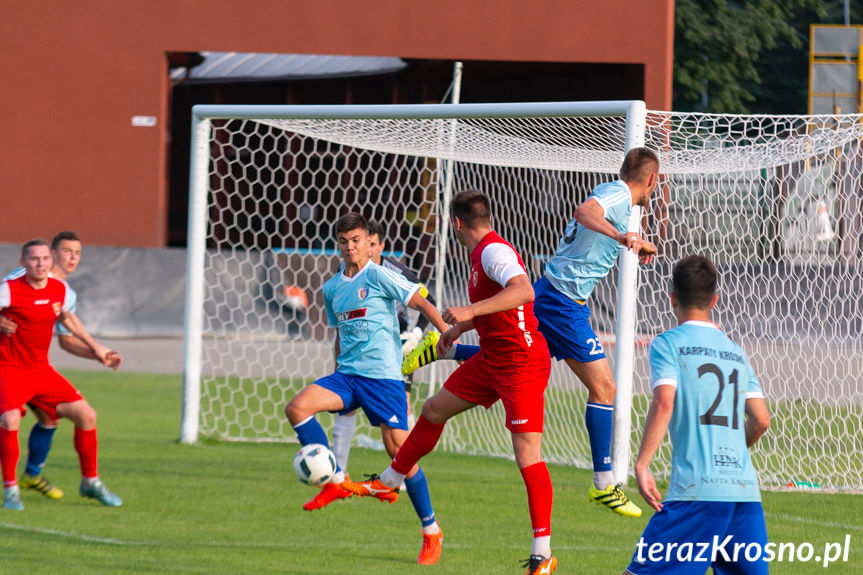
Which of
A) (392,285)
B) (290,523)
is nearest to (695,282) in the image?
(392,285)

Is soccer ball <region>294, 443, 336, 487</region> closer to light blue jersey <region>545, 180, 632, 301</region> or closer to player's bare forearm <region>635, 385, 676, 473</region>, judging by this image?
light blue jersey <region>545, 180, 632, 301</region>

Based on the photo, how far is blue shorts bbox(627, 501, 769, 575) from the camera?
370 cm

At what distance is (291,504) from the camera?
723 cm

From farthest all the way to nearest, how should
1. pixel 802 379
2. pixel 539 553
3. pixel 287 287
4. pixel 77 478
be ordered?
pixel 287 287
pixel 802 379
pixel 77 478
pixel 539 553

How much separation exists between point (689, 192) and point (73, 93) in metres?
12.4

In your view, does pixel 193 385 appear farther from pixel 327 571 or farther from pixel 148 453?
pixel 327 571

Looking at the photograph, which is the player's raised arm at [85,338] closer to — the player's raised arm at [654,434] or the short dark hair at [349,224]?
the short dark hair at [349,224]

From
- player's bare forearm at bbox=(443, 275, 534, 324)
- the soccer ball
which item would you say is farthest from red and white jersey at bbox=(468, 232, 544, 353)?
the soccer ball

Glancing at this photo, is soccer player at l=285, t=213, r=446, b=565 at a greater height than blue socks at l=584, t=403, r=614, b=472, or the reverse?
soccer player at l=285, t=213, r=446, b=565

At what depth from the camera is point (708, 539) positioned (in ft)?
12.2

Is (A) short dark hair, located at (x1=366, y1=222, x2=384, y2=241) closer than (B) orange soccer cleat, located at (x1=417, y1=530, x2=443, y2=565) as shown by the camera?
No

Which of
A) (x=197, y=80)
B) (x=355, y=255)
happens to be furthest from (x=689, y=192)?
(x=197, y=80)

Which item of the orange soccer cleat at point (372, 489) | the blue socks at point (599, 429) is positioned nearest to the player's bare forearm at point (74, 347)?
the orange soccer cleat at point (372, 489)

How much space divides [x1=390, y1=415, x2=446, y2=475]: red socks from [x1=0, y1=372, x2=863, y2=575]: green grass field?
19.1 inches
